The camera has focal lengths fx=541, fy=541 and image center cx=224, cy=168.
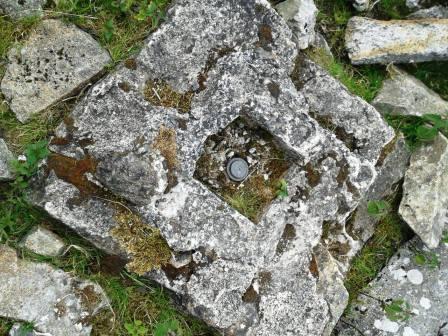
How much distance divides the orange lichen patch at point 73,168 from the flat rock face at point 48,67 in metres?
0.50

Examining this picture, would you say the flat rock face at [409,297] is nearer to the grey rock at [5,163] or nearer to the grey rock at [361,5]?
the grey rock at [361,5]

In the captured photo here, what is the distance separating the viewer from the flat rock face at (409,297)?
4.60 metres

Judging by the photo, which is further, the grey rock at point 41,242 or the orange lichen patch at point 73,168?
the grey rock at point 41,242

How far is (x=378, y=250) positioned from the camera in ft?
15.7

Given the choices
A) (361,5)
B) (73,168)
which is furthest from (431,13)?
(73,168)

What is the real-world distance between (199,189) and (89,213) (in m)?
0.77

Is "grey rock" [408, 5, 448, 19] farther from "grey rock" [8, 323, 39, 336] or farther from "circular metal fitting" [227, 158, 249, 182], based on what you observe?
"grey rock" [8, 323, 39, 336]

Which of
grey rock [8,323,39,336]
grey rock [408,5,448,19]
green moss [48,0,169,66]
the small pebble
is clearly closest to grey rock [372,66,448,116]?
grey rock [408,5,448,19]

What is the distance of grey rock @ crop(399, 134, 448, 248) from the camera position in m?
4.59

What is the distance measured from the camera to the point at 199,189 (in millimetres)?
3805

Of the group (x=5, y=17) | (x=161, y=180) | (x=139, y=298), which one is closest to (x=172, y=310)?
(x=139, y=298)

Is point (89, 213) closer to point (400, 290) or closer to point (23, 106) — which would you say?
point (23, 106)

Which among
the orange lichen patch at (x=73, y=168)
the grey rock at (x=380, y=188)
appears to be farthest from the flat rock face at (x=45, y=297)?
the grey rock at (x=380, y=188)

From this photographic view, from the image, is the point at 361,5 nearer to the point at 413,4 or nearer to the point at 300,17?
the point at 413,4
